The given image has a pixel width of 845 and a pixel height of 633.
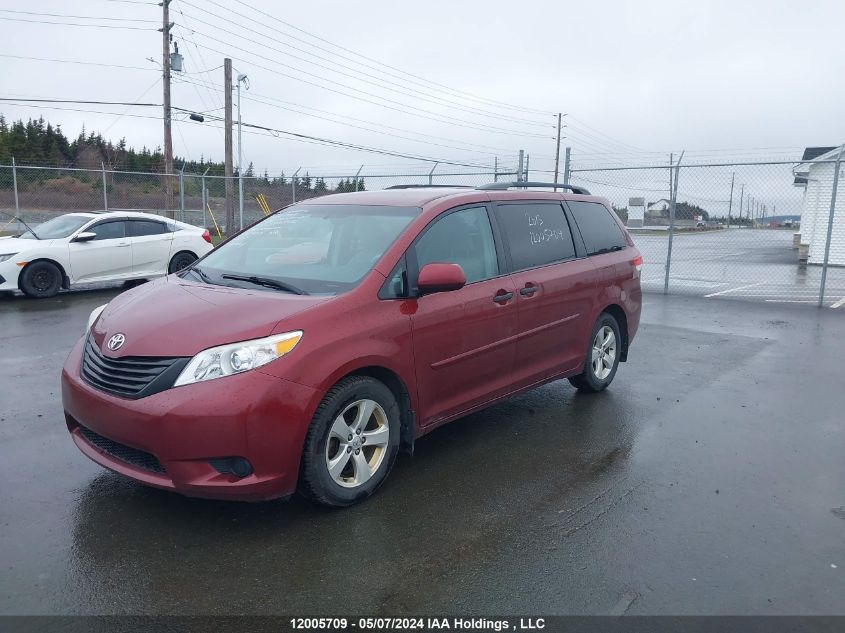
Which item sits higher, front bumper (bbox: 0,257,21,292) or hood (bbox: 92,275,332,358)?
hood (bbox: 92,275,332,358)

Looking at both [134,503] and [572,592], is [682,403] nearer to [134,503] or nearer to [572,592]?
[572,592]

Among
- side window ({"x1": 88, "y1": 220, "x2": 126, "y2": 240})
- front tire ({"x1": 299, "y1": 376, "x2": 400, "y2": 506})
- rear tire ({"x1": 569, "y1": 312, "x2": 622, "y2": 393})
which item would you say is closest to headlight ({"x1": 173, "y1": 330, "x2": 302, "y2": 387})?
front tire ({"x1": 299, "y1": 376, "x2": 400, "y2": 506})

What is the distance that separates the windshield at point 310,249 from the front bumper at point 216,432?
0.83 meters

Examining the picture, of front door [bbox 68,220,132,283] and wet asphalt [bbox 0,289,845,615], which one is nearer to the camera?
wet asphalt [bbox 0,289,845,615]

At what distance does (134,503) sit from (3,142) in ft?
191

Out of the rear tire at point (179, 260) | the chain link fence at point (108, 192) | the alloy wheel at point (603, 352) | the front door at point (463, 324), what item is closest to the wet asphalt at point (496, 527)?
the alloy wheel at point (603, 352)

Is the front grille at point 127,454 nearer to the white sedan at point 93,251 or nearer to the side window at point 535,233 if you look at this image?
the side window at point 535,233

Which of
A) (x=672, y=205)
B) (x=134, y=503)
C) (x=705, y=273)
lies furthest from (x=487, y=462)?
(x=705, y=273)

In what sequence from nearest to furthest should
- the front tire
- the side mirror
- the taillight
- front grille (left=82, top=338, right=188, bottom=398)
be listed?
1. front grille (left=82, top=338, right=188, bottom=398)
2. the front tire
3. the side mirror
4. the taillight

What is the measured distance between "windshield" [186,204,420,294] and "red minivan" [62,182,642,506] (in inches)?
0.6

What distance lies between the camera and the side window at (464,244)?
4387 millimetres

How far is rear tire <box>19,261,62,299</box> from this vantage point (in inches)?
424

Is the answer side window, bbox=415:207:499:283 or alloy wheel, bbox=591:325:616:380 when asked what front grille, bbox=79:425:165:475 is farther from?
alloy wheel, bbox=591:325:616:380

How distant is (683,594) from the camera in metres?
3.07
